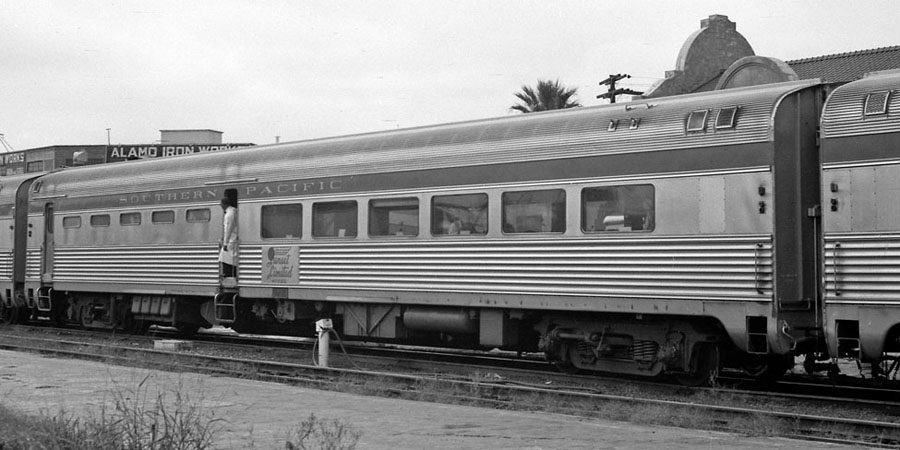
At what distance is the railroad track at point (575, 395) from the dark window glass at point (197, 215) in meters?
2.69

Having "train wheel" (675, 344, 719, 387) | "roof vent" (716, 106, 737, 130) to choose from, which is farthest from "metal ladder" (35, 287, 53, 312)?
"roof vent" (716, 106, 737, 130)

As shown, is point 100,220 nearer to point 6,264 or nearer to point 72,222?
point 72,222

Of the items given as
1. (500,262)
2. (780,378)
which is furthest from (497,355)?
(780,378)

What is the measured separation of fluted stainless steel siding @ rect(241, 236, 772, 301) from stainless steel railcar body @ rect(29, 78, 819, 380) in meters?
0.02

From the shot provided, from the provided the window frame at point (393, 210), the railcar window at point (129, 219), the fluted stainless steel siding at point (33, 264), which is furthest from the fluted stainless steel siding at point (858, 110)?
the fluted stainless steel siding at point (33, 264)

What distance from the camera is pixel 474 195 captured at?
14.1m

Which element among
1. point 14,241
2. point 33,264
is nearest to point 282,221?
point 33,264

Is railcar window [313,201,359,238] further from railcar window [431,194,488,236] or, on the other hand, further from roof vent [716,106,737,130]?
roof vent [716,106,737,130]

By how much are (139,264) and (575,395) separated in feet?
36.7

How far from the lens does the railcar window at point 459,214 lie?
14.0 metres

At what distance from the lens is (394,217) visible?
49.9ft

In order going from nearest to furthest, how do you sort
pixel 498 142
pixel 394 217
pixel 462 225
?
pixel 498 142
pixel 462 225
pixel 394 217

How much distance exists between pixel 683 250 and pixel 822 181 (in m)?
1.75

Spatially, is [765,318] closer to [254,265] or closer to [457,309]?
[457,309]
